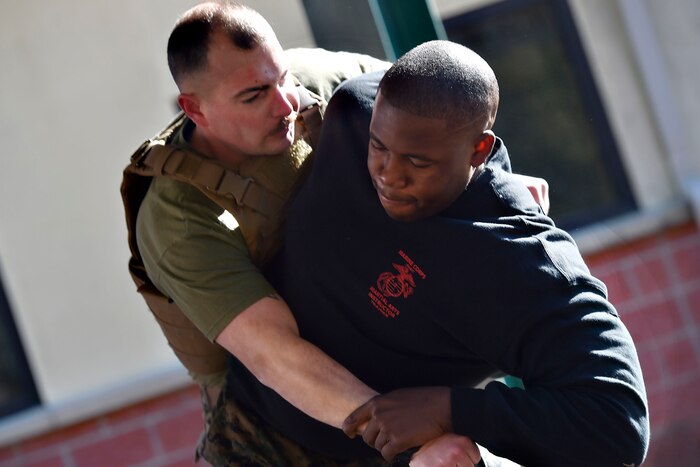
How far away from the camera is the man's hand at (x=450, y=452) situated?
181 centimetres

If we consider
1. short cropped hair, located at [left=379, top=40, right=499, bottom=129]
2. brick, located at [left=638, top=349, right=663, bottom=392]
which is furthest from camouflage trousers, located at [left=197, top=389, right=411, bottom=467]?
brick, located at [left=638, top=349, right=663, bottom=392]

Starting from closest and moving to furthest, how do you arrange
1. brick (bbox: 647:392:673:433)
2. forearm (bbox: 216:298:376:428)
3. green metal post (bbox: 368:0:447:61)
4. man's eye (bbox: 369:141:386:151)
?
man's eye (bbox: 369:141:386:151) < forearm (bbox: 216:298:376:428) < green metal post (bbox: 368:0:447:61) < brick (bbox: 647:392:673:433)

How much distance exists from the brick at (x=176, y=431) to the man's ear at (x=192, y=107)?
2833 mm

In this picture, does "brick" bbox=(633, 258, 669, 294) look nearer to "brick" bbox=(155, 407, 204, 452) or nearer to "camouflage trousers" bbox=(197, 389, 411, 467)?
"brick" bbox=(155, 407, 204, 452)

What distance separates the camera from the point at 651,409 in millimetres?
4848

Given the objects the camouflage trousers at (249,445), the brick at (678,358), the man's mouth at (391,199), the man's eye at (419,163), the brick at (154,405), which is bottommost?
the brick at (678,358)

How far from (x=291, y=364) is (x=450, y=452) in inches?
15.1

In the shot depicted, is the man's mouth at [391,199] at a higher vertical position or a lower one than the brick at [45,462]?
higher

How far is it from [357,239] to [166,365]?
3067 millimetres

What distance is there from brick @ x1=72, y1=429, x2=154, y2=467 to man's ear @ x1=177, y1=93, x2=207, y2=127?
291cm

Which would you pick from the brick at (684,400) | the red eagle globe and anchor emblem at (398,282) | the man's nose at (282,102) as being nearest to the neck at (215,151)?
the man's nose at (282,102)

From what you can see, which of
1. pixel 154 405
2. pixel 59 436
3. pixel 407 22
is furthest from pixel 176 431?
pixel 407 22

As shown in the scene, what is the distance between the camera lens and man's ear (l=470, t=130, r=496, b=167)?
1886 mm

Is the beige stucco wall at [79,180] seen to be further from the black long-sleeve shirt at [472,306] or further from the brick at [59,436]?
the black long-sleeve shirt at [472,306]
